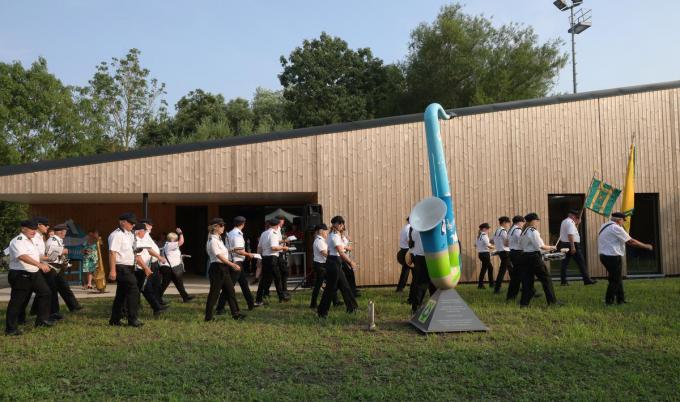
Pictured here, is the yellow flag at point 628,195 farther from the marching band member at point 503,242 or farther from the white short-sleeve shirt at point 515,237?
the white short-sleeve shirt at point 515,237

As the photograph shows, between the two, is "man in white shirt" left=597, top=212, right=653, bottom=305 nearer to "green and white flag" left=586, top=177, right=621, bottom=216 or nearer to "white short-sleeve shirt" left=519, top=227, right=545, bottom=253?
"white short-sleeve shirt" left=519, top=227, right=545, bottom=253

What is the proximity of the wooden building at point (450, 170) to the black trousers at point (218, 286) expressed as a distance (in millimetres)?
4834

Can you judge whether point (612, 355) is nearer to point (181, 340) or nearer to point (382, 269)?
point (181, 340)

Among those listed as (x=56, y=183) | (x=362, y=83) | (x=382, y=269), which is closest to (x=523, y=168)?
(x=382, y=269)

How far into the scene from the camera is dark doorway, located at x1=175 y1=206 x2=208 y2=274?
→ 18844 mm

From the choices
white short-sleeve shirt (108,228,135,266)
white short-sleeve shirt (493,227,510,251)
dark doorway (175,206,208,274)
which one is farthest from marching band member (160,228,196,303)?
dark doorway (175,206,208,274)

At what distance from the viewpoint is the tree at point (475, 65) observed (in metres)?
37.7

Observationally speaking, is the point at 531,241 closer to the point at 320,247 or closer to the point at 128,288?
the point at 320,247

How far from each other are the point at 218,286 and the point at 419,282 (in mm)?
3187

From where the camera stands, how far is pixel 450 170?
47.6ft

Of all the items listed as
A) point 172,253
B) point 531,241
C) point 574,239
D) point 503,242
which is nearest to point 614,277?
point 531,241

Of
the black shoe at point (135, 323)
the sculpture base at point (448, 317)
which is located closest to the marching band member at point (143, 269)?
the black shoe at point (135, 323)

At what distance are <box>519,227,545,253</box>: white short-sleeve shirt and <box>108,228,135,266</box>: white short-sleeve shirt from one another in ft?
21.2

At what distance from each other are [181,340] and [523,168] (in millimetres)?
10482
